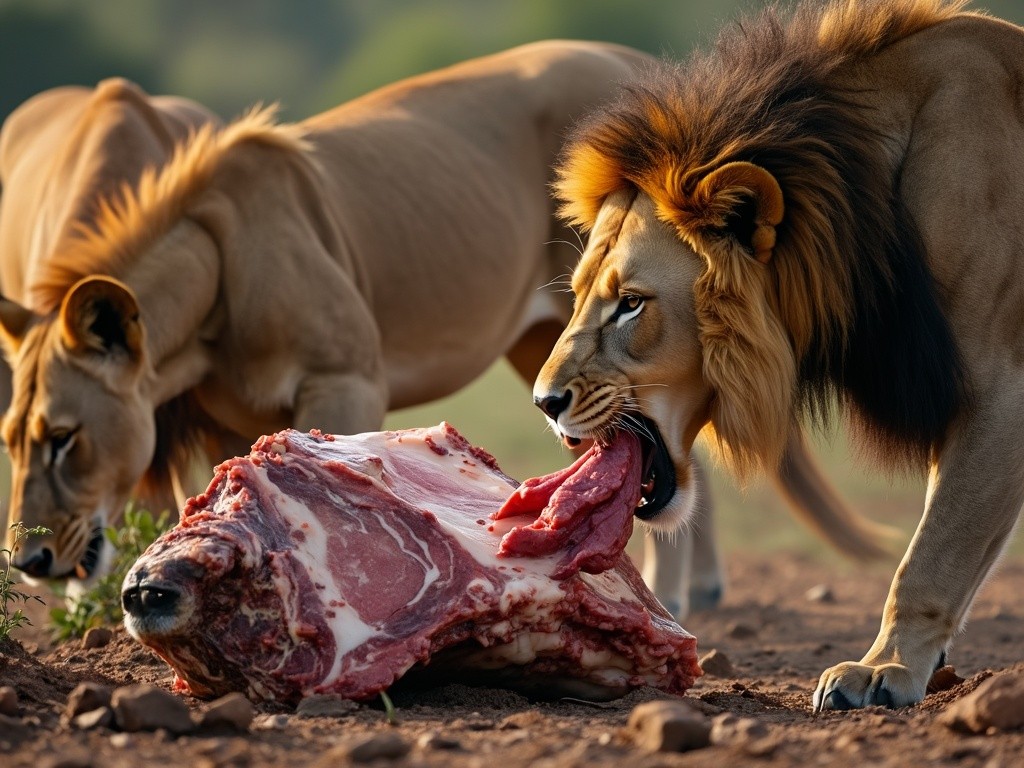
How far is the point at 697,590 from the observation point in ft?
24.7

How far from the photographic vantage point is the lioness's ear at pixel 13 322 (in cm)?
560

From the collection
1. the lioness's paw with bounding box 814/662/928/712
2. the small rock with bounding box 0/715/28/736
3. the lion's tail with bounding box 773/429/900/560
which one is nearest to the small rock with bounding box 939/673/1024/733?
the lioness's paw with bounding box 814/662/928/712

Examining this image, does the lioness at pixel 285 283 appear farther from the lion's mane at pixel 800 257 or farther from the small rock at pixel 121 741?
the small rock at pixel 121 741

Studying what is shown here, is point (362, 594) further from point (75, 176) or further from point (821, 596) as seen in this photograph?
point (821, 596)

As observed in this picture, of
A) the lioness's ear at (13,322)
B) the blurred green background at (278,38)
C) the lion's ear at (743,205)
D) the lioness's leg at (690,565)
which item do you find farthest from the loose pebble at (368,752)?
the blurred green background at (278,38)

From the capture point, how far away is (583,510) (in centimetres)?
375

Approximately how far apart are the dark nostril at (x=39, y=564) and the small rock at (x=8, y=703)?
87.1 inches

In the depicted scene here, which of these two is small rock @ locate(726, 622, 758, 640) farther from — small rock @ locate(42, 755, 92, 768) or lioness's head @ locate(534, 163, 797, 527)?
small rock @ locate(42, 755, 92, 768)

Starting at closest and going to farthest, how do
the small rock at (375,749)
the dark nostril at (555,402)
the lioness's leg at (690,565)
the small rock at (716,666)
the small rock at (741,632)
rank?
the small rock at (375,749) → the dark nostril at (555,402) → the small rock at (716,666) → the small rock at (741,632) → the lioness's leg at (690,565)

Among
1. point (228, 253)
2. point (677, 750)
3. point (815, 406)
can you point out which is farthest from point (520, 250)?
point (677, 750)

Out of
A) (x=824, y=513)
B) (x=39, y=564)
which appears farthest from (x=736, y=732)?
(x=824, y=513)

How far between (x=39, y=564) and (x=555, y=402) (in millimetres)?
2291

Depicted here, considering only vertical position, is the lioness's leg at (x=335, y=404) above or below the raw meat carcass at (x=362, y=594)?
below

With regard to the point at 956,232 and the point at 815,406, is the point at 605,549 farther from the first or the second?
the point at 956,232
